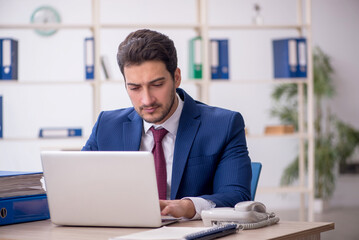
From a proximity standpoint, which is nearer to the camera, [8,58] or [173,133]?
[173,133]

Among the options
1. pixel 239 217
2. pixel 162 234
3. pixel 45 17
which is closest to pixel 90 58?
pixel 45 17

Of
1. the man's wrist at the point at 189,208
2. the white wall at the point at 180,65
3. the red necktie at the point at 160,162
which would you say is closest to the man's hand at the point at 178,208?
the man's wrist at the point at 189,208

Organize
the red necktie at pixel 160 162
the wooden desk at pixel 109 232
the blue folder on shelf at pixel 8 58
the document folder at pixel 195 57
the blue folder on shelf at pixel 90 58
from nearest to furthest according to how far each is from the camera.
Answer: the wooden desk at pixel 109 232 < the red necktie at pixel 160 162 < the blue folder on shelf at pixel 8 58 < the blue folder on shelf at pixel 90 58 < the document folder at pixel 195 57

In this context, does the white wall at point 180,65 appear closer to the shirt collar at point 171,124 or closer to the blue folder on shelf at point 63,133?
the blue folder on shelf at point 63,133

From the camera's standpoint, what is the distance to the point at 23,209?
182 cm

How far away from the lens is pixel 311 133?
16.0ft

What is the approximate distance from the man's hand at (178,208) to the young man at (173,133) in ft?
0.49

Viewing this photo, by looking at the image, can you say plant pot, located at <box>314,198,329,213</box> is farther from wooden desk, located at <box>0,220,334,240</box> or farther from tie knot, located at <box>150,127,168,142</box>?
wooden desk, located at <box>0,220,334,240</box>

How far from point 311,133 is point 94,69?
74.9 inches

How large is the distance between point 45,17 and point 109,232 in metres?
5.49

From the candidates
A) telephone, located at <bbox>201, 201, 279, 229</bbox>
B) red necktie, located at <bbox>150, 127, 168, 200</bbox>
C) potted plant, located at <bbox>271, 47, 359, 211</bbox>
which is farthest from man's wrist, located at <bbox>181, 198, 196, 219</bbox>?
potted plant, located at <bbox>271, 47, 359, 211</bbox>

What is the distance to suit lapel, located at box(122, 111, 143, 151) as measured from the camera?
2.15 meters

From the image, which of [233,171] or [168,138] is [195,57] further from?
[233,171]

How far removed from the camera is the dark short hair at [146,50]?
78.5 inches
